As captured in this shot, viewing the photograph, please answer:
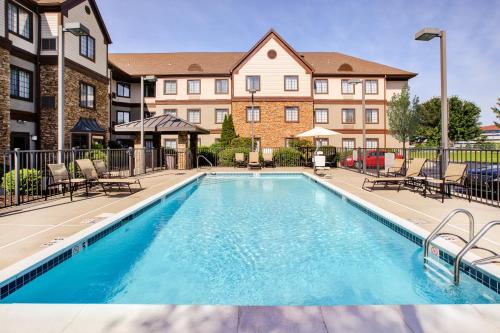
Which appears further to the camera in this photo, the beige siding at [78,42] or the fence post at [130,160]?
the beige siding at [78,42]

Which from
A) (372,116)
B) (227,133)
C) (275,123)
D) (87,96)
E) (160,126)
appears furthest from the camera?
(372,116)

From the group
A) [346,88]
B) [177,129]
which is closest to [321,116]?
[346,88]

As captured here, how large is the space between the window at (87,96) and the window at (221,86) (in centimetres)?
1331

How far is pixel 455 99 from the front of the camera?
189 feet

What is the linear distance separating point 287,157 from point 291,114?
8.98 m

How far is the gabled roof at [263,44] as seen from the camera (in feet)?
106

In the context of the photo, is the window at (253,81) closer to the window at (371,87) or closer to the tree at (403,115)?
the window at (371,87)

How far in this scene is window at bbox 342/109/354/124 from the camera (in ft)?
116

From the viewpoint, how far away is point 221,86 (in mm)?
34656

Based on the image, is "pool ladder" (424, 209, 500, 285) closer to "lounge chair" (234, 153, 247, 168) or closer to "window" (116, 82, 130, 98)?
"lounge chair" (234, 153, 247, 168)

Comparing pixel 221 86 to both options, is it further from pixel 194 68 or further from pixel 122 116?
pixel 122 116

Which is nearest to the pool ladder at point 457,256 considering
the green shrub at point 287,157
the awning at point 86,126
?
the green shrub at point 287,157

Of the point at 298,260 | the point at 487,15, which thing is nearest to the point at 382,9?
the point at 487,15

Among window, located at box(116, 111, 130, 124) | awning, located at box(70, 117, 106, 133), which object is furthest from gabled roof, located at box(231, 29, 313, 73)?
awning, located at box(70, 117, 106, 133)
